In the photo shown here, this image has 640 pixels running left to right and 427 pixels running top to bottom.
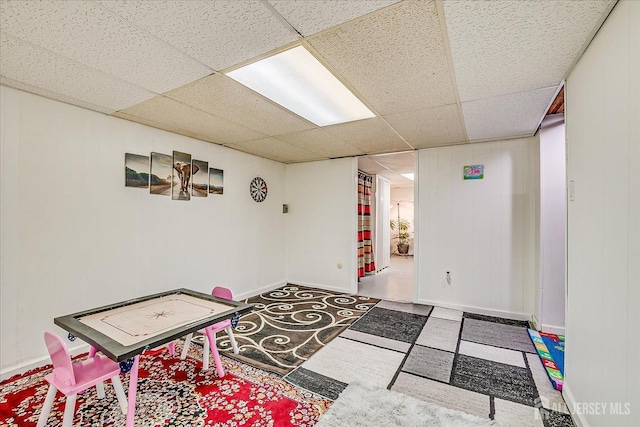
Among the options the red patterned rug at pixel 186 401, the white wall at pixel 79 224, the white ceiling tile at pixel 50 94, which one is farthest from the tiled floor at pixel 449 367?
the white ceiling tile at pixel 50 94

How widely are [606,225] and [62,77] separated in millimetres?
3609

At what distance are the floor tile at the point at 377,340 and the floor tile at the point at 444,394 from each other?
50 cm

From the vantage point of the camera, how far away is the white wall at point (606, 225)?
119 centimetres

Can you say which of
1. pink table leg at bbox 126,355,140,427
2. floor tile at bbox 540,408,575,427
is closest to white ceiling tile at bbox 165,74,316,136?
pink table leg at bbox 126,355,140,427

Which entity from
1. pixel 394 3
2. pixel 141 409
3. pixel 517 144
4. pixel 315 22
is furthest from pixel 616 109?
pixel 141 409

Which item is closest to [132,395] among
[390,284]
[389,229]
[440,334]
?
[440,334]

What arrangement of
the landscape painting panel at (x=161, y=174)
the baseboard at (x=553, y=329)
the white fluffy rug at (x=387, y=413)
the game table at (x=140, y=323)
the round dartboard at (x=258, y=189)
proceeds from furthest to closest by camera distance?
the round dartboard at (x=258, y=189) → the landscape painting panel at (x=161, y=174) → the baseboard at (x=553, y=329) → the white fluffy rug at (x=387, y=413) → the game table at (x=140, y=323)

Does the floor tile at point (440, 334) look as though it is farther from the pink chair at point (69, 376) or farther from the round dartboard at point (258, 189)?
the round dartboard at point (258, 189)

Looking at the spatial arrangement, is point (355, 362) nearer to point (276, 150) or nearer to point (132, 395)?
point (132, 395)

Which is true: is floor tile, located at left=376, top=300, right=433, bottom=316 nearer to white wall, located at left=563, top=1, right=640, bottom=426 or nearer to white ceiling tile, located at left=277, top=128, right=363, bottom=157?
white wall, located at left=563, top=1, right=640, bottom=426

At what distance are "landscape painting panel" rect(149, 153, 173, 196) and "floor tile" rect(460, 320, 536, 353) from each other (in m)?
3.81

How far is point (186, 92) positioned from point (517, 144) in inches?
153

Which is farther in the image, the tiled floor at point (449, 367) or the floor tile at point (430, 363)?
the floor tile at point (430, 363)

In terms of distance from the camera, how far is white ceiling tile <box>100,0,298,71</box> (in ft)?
4.44
